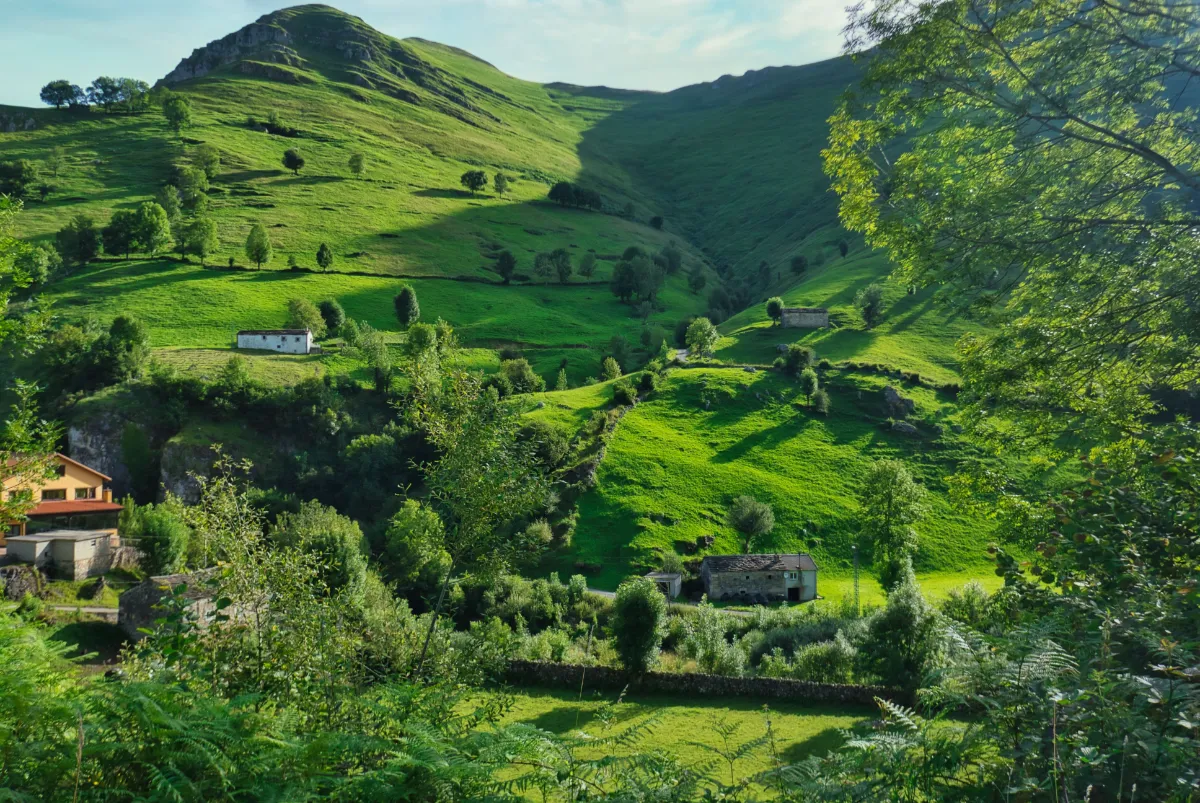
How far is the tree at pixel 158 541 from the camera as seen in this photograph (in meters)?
49.0

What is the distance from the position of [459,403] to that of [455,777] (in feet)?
26.2

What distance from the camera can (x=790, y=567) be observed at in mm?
56656

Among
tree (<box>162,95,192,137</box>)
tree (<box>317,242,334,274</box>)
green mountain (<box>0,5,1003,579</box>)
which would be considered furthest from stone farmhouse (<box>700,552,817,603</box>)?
tree (<box>162,95,192,137</box>)

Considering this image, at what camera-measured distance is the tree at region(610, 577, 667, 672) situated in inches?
1123

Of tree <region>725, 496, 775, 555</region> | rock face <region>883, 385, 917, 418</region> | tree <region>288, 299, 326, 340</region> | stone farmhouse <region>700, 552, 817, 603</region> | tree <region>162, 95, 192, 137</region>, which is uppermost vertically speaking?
tree <region>162, 95, 192, 137</region>

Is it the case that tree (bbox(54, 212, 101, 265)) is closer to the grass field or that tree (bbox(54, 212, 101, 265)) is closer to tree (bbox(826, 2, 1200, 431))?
the grass field

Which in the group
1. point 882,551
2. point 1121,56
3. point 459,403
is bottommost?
point 882,551

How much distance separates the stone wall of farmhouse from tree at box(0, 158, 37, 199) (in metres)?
147

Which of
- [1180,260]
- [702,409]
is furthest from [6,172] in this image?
[1180,260]

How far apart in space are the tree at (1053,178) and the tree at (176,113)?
192 metres

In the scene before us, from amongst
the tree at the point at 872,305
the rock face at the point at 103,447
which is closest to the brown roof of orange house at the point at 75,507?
the rock face at the point at 103,447

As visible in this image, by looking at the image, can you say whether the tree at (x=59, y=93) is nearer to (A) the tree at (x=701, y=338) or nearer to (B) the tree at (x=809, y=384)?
(A) the tree at (x=701, y=338)

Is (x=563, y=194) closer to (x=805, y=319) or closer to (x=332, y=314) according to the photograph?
(x=805, y=319)

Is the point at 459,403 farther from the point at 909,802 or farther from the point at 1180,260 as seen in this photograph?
the point at 1180,260
